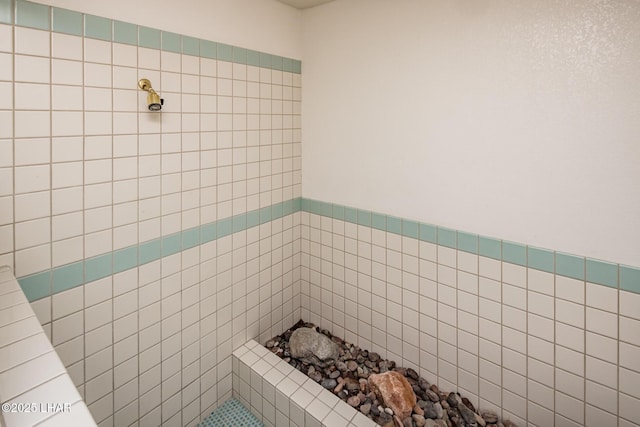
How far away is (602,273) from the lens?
1395 millimetres

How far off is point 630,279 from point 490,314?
582mm

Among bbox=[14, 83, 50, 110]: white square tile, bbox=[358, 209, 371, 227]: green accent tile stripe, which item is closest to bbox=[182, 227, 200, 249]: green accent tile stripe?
bbox=[14, 83, 50, 110]: white square tile

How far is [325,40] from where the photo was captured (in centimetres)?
217

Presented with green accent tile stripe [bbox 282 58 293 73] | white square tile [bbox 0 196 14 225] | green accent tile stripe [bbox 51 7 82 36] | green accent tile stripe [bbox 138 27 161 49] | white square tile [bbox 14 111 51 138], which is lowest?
white square tile [bbox 0 196 14 225]

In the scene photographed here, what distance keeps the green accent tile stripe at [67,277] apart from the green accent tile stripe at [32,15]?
0.89 m

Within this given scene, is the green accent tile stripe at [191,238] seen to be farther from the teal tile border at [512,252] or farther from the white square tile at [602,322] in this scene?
the white square tile at [602,322]

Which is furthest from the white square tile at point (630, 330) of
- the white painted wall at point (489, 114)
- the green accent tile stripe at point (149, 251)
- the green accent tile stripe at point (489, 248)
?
the green accent tile stripe at point (149, 251)

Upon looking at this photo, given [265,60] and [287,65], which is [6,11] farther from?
[287,65]

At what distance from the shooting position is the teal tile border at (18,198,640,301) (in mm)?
1326

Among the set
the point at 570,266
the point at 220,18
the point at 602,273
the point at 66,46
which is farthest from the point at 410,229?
the point at 66,46

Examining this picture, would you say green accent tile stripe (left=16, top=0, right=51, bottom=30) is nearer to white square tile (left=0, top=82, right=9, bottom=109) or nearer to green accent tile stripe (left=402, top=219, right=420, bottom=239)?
white square tile (left=0, top=82, right=9, bottom=109)

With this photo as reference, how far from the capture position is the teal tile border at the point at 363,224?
4.35 ft

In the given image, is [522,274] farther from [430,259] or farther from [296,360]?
[296,360]

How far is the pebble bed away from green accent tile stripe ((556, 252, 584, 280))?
32.5 inches
